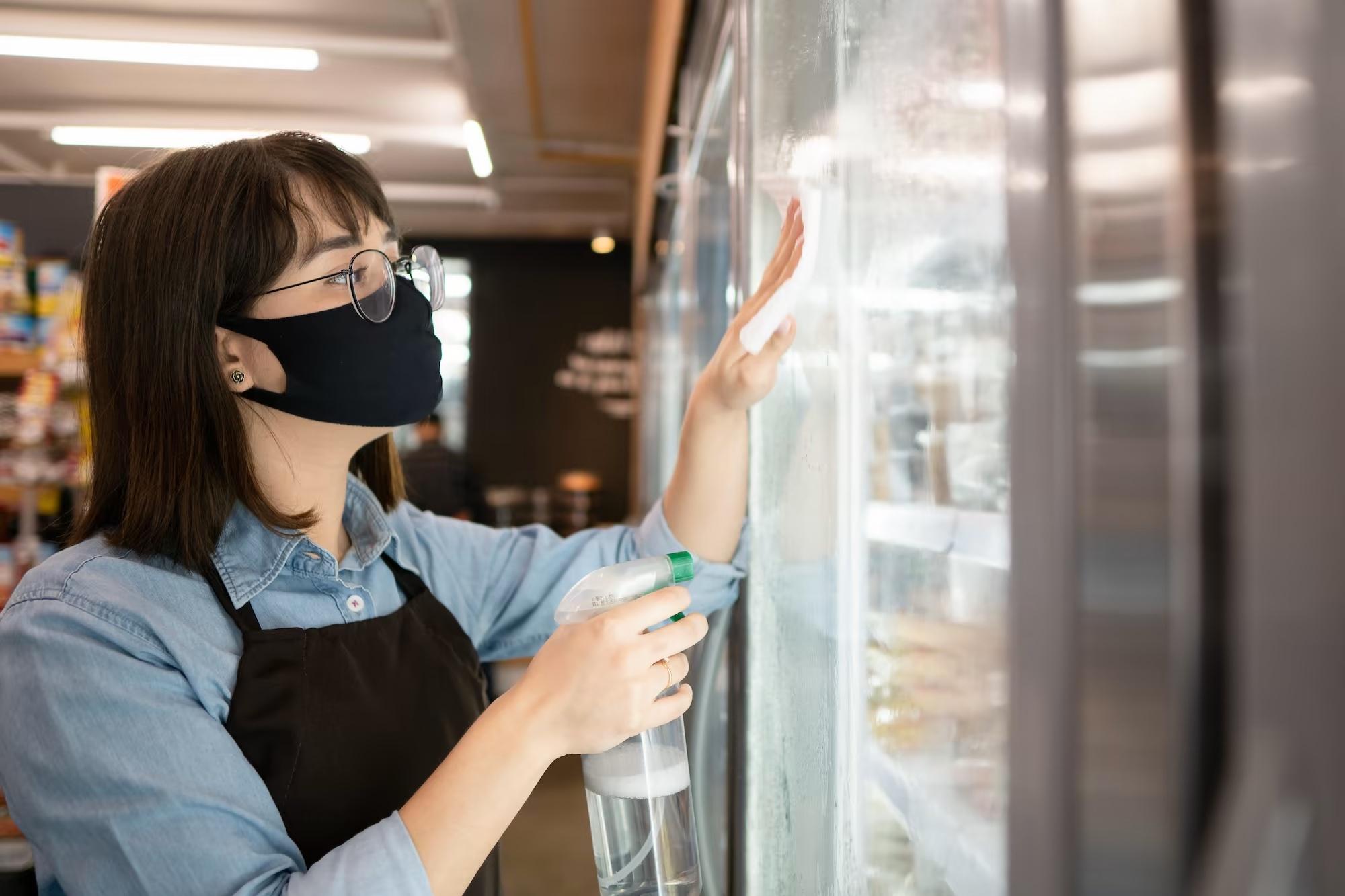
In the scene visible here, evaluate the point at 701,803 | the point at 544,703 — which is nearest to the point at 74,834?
the point at 544,703

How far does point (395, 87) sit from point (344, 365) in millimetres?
4911

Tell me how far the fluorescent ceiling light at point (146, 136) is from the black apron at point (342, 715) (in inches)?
195

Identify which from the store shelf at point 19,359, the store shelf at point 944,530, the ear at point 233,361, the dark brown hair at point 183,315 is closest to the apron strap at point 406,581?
the dark brown hair at point 183,315

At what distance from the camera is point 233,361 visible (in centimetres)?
108

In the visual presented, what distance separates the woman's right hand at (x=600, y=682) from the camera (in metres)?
0.78

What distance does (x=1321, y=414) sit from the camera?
0.24 meters

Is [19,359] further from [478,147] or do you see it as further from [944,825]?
[944,825]

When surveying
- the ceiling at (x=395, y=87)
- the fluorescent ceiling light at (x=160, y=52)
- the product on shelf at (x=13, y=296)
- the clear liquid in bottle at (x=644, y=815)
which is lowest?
the clear liquid in bottle at (x=644, y=815)

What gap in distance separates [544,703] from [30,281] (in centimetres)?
385

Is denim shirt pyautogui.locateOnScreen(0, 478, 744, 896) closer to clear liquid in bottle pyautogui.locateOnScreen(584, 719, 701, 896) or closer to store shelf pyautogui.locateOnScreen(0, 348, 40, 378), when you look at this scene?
clear liquid in bottle pyautogui.locateOnScreen(584, 719, 701, 896)

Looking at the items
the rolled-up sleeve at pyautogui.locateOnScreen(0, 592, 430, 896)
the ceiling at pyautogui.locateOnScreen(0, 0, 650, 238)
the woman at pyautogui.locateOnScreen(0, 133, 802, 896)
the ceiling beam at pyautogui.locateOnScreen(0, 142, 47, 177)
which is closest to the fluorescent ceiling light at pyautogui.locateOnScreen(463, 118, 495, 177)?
the ceiling at pyautogui.locateOnScreen(0, 0, 650, 238)

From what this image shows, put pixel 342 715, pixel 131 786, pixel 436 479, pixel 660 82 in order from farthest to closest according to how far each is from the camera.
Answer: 1. pixel 436 479
2. pixel 660 82
3. pixel 342 715
4. pixel 131 786

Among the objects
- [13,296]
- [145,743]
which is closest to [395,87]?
[13,296]

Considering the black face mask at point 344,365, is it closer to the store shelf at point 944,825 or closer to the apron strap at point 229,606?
the apron strap at point 229,606
